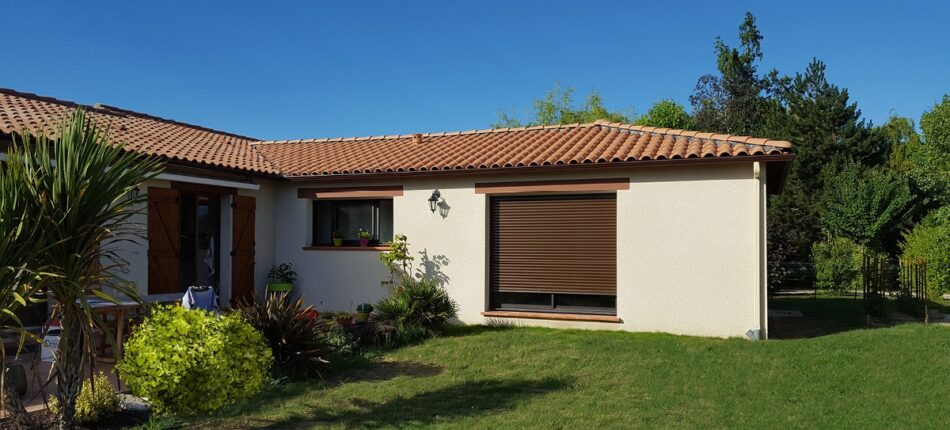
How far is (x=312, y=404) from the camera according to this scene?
21.6 ft

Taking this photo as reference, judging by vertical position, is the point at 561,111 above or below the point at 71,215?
above

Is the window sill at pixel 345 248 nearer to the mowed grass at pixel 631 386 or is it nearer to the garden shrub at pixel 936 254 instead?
the mowed grass at pixel 631 386

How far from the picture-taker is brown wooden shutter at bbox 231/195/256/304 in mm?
12305

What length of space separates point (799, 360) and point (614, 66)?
77.9 ft

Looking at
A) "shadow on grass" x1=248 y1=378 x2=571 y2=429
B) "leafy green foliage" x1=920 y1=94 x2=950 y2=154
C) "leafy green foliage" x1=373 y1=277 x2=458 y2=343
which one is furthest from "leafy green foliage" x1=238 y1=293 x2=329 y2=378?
"leafy green foliage" x1=920 y1=94 x2=950 y2=154

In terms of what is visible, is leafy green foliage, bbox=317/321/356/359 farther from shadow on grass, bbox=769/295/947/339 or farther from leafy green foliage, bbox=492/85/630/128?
leafy green foliage, bbox=492/85/630/128

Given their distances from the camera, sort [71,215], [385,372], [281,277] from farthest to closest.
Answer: [281,277]
[385,372]
[71,215]

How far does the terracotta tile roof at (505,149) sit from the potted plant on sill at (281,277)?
78.0 inches

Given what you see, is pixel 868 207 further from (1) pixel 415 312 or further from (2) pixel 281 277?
(2) pixel 281 277

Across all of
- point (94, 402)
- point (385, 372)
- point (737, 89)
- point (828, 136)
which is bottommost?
point (385, 372)

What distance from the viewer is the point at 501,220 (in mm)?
11906

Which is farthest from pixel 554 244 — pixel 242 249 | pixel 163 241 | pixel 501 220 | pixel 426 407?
pixel 163 241

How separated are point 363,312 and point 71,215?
265 inches

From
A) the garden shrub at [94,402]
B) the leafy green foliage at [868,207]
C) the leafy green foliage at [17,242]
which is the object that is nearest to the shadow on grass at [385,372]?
the garden shrub at [94,402]
